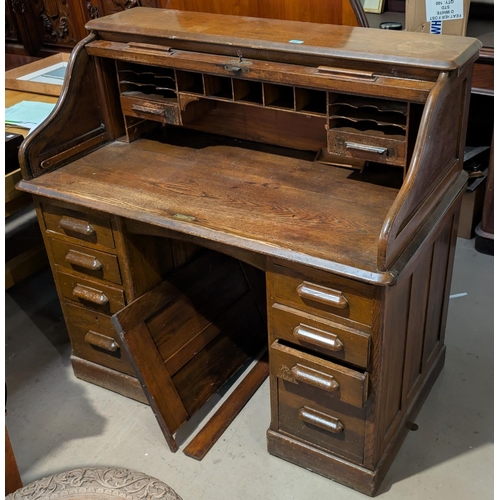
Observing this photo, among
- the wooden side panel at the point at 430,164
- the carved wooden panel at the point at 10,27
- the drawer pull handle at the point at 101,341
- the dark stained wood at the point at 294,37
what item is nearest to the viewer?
the wooden side panel at the point at 430,164

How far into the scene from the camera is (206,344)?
2459 mm

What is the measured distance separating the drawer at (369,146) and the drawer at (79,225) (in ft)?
2.55

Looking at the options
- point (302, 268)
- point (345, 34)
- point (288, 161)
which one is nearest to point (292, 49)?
point (345, 34)

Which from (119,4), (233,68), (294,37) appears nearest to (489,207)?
(294,37)

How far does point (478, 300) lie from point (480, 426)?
2.46ft

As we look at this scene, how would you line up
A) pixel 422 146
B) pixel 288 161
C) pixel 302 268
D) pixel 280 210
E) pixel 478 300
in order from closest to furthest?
pixel 422 146
pixel 302 268
pixel 280 210
pixel 288 161
pixel 478 300

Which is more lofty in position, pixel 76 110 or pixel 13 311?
pixel 76 110

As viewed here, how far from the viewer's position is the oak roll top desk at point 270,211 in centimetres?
174

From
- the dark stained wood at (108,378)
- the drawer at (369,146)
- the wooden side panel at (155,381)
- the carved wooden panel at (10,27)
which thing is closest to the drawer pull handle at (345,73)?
the drawer at (369,146)

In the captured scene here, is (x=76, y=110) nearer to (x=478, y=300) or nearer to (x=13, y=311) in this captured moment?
(x=13, y=311)

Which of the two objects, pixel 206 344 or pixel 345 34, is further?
pixel 206 344

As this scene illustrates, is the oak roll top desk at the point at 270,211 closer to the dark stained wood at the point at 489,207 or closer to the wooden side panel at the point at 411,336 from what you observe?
the wooden side panel at the point at 411,336

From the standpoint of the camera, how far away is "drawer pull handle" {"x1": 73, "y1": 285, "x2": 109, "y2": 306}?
2283mm

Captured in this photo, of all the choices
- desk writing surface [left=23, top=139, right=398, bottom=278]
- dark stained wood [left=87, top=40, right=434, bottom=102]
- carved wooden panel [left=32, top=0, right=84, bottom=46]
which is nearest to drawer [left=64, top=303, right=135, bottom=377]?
desk writing surface [left=23, top=139, right=398, bottom=278]
